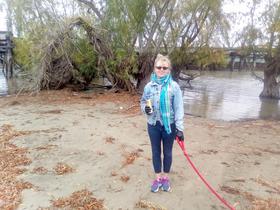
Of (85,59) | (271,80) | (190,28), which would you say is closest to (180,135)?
(85,59)

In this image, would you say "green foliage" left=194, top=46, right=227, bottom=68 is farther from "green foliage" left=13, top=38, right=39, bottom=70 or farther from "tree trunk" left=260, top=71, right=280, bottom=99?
"green foliage" left=13, top=38, right=39, bottom=70

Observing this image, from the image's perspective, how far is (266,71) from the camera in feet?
62.3

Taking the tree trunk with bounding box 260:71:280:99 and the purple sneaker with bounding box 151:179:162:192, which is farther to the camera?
the tree trunk with bounding box 260:71:280:99

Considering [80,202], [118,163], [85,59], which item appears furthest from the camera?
[85,59]

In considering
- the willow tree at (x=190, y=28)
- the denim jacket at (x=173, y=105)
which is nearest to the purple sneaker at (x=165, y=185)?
the denim jacket at (x=173, y=105)

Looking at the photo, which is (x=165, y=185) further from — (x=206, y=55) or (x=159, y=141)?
(x=206, y=55)

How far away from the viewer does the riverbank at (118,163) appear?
447 centimetres

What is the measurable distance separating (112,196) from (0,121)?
532 cm

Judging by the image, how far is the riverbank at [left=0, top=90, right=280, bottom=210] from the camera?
447cm

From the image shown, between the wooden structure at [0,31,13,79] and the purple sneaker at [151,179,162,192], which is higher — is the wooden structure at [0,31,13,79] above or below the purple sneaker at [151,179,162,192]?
above

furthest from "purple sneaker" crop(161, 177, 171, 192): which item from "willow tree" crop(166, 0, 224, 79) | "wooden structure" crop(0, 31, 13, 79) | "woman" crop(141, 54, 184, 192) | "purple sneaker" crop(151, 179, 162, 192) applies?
"wooden structure" crop(0, 31, 13, 79)

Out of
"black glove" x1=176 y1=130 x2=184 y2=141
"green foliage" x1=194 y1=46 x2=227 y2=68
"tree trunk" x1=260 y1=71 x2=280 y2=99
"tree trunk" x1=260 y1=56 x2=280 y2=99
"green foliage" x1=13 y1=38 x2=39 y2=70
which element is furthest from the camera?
"green foliage" x1=194 y1=46 x2=227 y2=68

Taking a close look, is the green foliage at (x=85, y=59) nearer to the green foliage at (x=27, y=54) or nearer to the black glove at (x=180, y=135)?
the green foliage at (x=27, y=54)

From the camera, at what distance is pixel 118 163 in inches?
227
